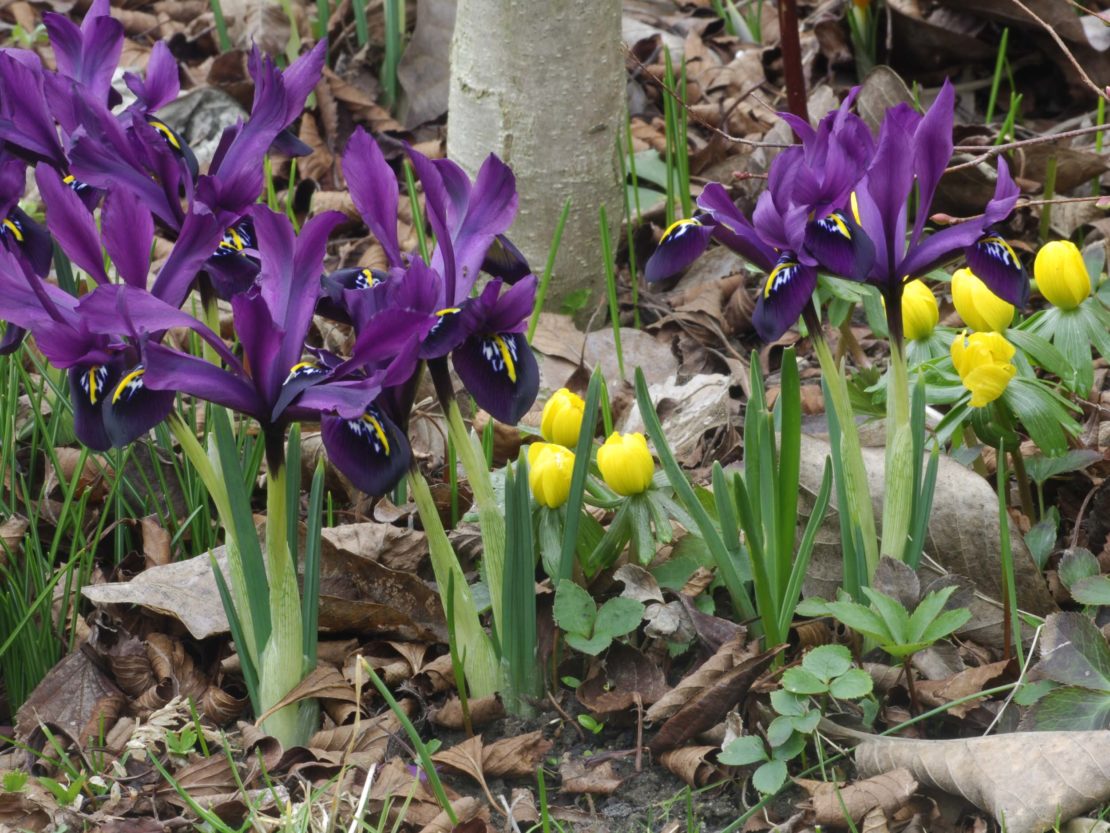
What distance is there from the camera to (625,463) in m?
1.91

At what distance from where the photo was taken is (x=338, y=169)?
13.3 feet

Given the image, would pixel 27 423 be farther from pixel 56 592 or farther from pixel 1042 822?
pixel 1042 822

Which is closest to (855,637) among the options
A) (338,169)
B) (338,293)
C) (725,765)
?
(725,765)

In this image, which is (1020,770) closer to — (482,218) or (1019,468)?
(1019,468)

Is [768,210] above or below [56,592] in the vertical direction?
above

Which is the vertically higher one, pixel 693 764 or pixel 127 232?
pixel 127 232

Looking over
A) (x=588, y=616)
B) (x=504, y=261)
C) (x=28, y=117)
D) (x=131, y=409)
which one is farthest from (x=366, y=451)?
(x=28, y=117)

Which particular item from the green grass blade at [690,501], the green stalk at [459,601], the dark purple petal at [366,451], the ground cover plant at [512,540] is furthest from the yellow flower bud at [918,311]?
the dark purple petal at [366,451]

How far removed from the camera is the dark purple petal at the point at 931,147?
179cm

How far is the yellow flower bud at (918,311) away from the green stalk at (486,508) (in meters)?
0.79

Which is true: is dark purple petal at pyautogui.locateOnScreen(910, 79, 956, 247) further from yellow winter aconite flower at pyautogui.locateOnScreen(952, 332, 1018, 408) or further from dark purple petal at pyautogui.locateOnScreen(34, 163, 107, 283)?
dark purple petal at pyautogui.locateOnScreen(34, 163, 107, 283)

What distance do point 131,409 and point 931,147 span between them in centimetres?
115

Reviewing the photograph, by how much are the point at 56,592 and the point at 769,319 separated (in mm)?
1411

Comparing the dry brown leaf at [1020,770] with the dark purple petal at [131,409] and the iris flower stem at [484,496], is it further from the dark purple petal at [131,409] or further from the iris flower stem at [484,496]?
the dark purple petal at [131,409]
